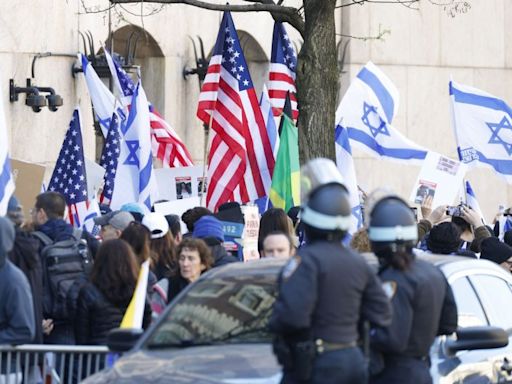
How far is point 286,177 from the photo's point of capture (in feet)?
54.3

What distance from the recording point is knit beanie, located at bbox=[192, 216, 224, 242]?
12430 mm

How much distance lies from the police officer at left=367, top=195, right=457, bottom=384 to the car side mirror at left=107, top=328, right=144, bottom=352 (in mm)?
1403

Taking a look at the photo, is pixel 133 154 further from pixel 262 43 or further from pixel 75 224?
pixel 262 43

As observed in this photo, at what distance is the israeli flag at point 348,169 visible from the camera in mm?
16344

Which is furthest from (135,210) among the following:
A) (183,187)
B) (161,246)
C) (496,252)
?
(183,187)

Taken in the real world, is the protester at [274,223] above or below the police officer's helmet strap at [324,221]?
below

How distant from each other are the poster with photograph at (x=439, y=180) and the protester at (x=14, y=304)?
922 cm

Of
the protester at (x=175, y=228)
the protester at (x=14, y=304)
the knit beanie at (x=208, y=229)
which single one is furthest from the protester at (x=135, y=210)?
the protester at (x=14, y=304)

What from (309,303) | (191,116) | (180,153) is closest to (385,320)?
(309,303)

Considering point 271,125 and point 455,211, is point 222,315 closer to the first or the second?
point 455,211

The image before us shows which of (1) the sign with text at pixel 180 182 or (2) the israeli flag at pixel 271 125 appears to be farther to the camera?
(2) the israeli flag at pixel 271 125

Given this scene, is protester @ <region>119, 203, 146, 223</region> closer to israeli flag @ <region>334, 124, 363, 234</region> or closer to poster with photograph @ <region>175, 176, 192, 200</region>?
israeli flag @ <region>334, 124, 363, 234</region>

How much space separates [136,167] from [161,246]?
4.16 m

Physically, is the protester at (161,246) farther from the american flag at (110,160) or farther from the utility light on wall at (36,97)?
the utility light on wall at (36,97)
